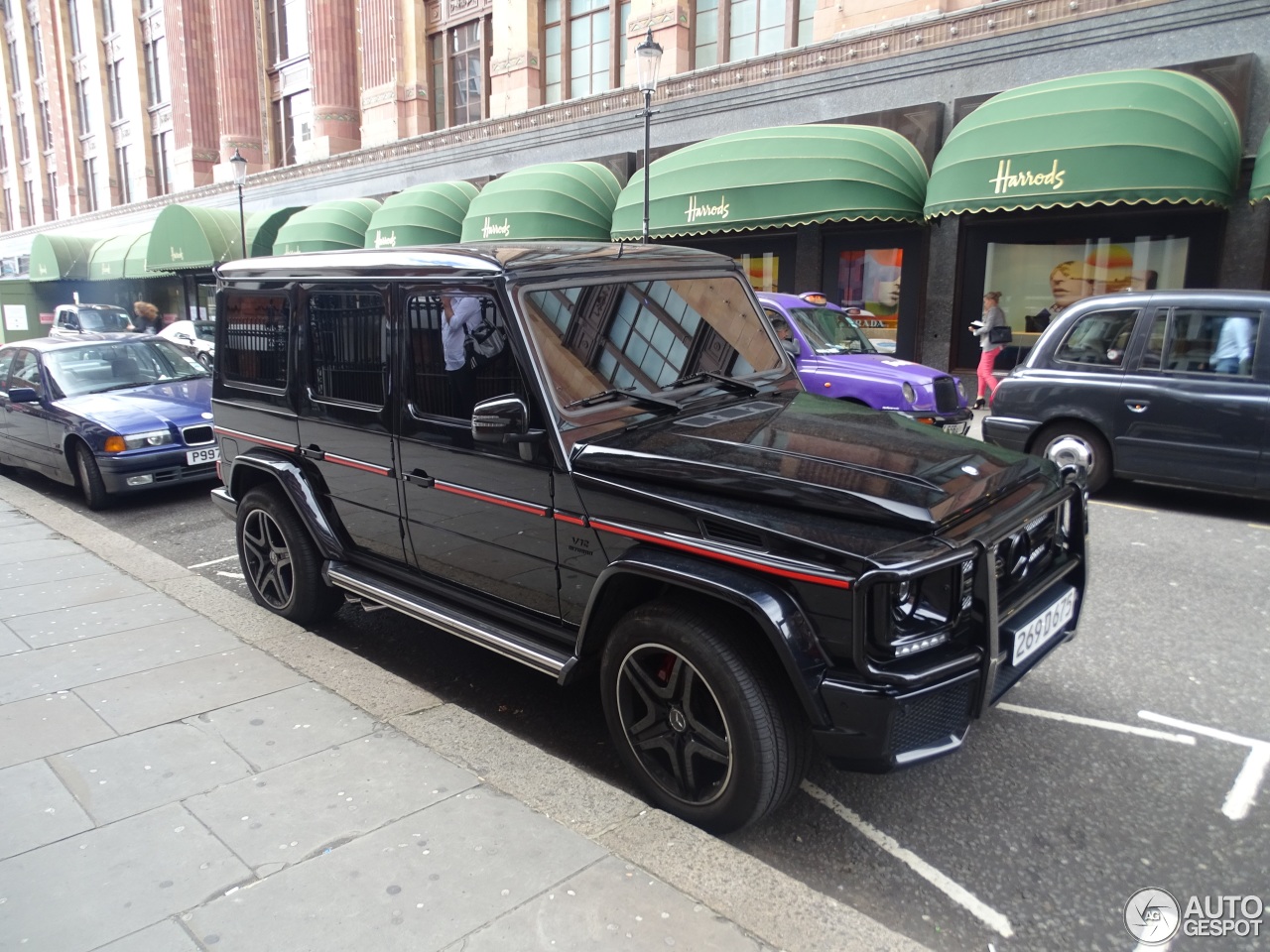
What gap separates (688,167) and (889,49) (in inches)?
149

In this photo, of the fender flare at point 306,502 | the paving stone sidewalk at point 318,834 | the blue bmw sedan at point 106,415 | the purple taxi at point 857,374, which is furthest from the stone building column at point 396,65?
the paving stone sidewalk at point 318,834

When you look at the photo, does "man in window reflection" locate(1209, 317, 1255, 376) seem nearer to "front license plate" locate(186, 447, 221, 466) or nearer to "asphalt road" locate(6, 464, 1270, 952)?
"asphalt road" locate(6, 464, 1270, 952)

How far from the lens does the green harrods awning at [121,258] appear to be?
32.1 metres

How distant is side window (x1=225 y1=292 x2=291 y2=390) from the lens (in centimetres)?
488

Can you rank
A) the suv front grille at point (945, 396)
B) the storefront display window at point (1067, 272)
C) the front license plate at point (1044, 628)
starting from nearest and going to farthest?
the front license plate at point (1044, 628)
the suv front grille at point (945, 396)
the storefront display window at point (1067, 272)

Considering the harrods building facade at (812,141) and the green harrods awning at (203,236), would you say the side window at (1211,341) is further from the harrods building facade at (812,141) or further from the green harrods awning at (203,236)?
the green harrods awning at (203,236)

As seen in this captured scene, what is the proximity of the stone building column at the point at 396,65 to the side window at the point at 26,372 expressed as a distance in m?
18.0

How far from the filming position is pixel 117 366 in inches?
370

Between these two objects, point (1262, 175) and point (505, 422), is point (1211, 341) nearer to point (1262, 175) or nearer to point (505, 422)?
point (1262, 175)

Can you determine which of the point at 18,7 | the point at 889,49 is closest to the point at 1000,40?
the point at 889,49

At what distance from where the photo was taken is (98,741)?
359 centimetres

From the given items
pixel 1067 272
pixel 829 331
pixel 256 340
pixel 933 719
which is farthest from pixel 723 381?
pixel 1067 272

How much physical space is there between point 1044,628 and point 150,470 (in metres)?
7.80

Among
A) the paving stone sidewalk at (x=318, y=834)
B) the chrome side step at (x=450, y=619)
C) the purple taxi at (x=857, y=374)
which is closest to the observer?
the paving stone sidewalk at (x=318, y=834)
